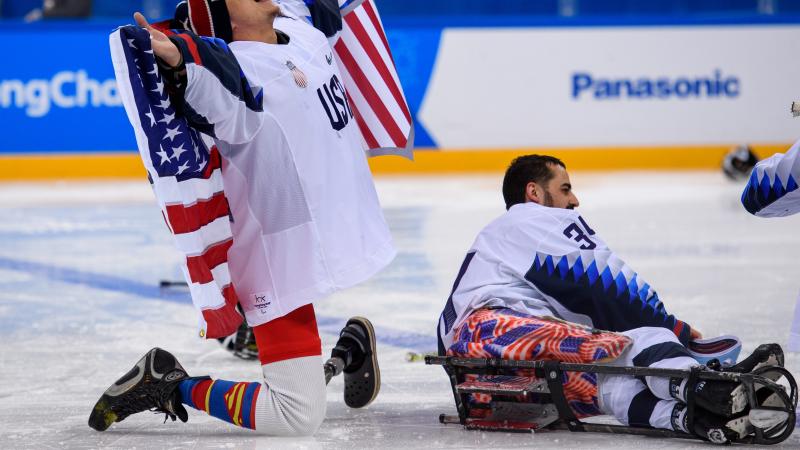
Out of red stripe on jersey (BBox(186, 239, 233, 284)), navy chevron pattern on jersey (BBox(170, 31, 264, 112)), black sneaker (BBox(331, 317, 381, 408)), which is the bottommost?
black sneaker (BBox(331, 317, 381, 408))

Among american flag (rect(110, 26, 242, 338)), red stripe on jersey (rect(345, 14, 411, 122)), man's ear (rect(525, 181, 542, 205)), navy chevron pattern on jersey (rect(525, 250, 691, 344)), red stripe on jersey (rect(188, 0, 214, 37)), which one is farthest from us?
red stripe on jersey (rect(345, 14, 411, 122))

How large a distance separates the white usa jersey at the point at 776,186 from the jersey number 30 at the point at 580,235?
40cm

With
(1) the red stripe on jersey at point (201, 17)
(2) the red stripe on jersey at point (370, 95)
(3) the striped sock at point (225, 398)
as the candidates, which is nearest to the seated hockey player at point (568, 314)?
(2) the red stripe on jersey at point (370, 95)

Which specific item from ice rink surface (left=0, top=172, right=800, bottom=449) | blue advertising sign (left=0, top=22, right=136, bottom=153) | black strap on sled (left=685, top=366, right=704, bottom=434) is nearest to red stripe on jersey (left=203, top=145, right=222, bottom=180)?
ice rink surface (left=0, top=172, right=800, bottom=449)

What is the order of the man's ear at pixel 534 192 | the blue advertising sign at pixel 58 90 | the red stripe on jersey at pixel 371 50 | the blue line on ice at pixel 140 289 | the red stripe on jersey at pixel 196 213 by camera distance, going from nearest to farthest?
the red stripe on jersey at pixel 196 213
the man's ear at pixel 534 192
the red stripe on jersey at pixel 371 50
the blue line on ice at pixel 140 289
the blue advertising sign at pixel 58 90

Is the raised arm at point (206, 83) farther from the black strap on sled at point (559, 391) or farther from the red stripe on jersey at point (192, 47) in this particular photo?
the black strap on sled at point (559, 391)

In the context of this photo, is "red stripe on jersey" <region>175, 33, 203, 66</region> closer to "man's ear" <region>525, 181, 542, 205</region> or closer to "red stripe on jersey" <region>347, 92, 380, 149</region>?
"red stripe on jersey" <region>347, 92, 380, 149</region>

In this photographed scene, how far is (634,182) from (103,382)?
6653 millimetres

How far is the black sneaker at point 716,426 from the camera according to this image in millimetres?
2744

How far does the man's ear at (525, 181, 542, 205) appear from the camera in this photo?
3.29 metres

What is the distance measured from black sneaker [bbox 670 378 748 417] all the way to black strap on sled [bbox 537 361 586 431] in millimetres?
311

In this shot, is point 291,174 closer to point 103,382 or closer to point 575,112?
point 103,382

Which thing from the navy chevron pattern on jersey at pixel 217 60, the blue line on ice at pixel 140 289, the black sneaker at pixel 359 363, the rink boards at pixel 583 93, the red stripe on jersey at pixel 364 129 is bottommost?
the rink boards at pixel 583 93

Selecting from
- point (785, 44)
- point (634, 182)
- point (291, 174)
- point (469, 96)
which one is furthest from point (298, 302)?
point (785, 44)
